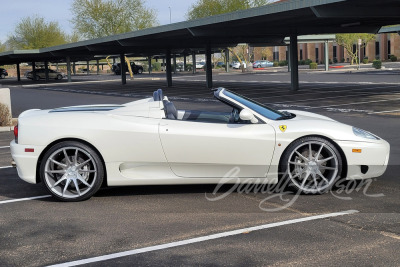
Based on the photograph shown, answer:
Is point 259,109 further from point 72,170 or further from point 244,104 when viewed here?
point 72,170

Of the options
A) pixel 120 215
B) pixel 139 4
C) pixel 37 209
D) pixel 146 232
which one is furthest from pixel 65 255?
pixel 139 4

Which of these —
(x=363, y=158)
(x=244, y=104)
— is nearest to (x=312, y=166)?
(x=363, y=158)

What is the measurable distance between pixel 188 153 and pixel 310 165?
1406 millimetres

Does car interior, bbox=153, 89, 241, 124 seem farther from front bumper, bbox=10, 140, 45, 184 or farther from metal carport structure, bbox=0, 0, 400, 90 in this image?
metal carport structure, bbox=0, 0, 400, 90

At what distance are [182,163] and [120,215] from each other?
1.01 m

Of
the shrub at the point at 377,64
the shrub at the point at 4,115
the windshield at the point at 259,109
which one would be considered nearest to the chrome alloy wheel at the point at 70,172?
the windshield at the point at 259,109

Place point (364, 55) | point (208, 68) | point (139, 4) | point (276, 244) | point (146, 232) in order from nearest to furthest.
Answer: point (276, 244) → point (146, 232) → point (208, 68) → point (139, 4) → point (364, 55)

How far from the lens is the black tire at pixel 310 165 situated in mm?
6633

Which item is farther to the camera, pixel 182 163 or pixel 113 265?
pixel 182 163

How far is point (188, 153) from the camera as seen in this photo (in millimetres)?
6641

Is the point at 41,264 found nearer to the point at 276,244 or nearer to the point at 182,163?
the point at 276,244

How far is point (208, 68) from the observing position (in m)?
36.6

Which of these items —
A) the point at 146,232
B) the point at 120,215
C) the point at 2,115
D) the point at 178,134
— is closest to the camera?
the point at 146,232

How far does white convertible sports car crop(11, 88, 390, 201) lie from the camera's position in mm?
6637
